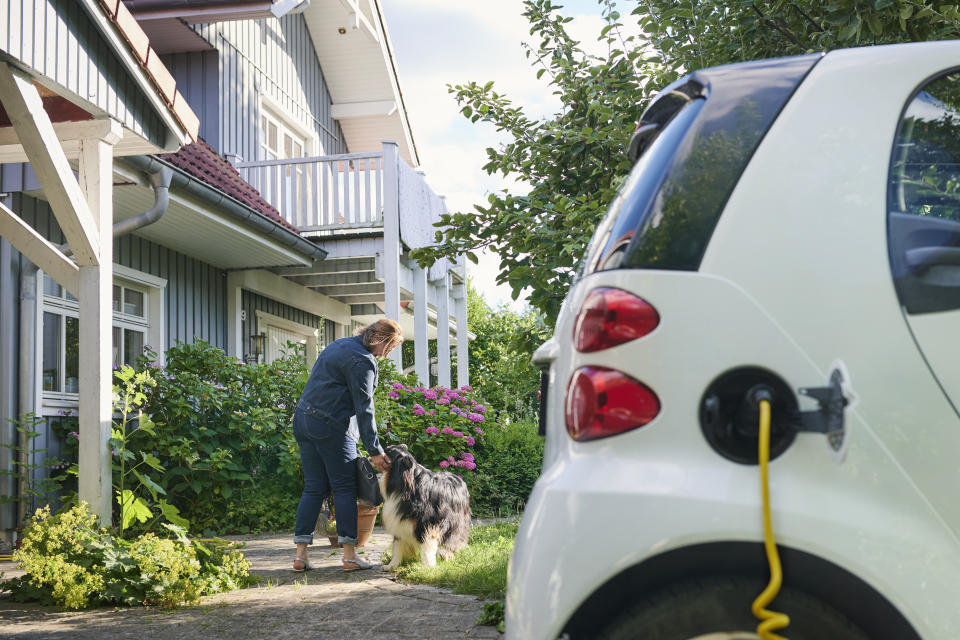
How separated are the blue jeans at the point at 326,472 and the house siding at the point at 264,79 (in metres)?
8.08

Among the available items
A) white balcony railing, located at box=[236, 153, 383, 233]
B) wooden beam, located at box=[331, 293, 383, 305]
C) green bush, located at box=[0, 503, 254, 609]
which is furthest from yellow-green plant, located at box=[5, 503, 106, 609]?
wooden beam, located at box=[331, 293, 383, 305]

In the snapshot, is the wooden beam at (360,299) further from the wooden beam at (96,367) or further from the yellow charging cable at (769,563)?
the yellow charging cable at (769,563)

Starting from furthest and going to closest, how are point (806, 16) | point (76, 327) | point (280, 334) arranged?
point (280, 334) < point (76, 327) < point (806, 16)

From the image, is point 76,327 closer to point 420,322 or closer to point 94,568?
point 94,568

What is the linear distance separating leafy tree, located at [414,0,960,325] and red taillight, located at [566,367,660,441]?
2.58 metres

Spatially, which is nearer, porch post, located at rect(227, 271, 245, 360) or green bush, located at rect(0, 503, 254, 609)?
green bush, located at rect(0, 503, 254, 609)

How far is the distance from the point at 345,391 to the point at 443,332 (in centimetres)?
933

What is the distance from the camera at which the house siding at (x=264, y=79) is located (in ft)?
43.3

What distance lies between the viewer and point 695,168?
1773mm

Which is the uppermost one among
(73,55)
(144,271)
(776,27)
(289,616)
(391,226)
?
(391,226)

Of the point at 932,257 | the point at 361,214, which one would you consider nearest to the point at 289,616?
the point at 932,257

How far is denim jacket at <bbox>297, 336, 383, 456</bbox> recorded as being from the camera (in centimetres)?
584

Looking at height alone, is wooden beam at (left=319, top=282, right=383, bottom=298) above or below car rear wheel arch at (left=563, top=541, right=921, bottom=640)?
above

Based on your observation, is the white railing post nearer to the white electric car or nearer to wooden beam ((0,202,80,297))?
wooden beam ((0,202,80,297))
